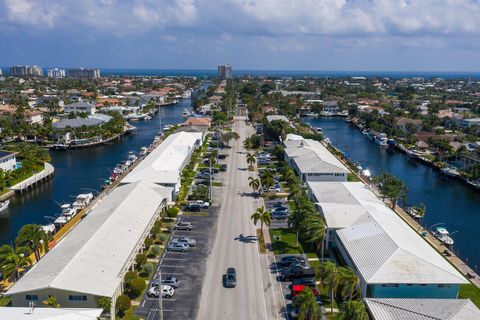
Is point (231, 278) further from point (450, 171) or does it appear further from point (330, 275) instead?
point (450, 171)

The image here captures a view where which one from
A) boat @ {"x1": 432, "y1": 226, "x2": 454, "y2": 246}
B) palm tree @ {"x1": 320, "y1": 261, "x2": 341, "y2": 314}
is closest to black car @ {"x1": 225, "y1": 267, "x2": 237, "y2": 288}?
palm tree @ {"x1": 320, "y1": 261, "x2": 341, "y2": 314}

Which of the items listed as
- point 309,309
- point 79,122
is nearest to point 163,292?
point 309,309

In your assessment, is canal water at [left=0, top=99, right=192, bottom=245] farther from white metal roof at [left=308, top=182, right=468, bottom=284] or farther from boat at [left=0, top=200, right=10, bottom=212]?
white metal roof at [left=308, top=182, right=468, bottom=284]

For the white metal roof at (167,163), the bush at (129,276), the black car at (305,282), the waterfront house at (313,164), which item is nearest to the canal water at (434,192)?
the waterfront house at (313,164)

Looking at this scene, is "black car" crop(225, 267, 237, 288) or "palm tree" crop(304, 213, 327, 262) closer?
"black car" crop(225, 267, 237, 288)

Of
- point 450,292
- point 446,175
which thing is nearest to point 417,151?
point 446,175

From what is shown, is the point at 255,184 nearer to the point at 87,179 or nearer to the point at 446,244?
the point at 446,244

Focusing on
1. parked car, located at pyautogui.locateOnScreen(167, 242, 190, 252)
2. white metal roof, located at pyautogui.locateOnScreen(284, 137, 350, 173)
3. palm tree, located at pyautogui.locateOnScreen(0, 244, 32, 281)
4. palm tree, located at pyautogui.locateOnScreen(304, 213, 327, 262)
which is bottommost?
parked car, located at pyautogui.locateOnScreen(167, 242, 190, 252)
